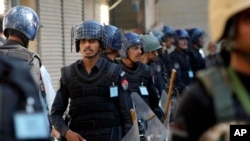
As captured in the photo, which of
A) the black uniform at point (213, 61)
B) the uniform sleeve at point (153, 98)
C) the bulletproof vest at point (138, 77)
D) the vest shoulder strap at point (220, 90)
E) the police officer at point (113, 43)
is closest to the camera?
the vest shoulder strap at point (220, 90)

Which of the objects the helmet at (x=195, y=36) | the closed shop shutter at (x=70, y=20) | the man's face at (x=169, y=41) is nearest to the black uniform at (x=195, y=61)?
the helmet at (x=195, y=36)

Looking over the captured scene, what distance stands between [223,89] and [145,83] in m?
4.96

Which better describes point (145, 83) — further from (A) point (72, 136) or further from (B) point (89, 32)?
(A) point (72, 136)

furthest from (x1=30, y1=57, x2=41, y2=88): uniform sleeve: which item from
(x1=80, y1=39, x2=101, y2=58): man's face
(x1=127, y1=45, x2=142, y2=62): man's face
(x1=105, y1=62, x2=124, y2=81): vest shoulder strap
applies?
(x1=127, y1=45, x2=142, y2=62): man's face

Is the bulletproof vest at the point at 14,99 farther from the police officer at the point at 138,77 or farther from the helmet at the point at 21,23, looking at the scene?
the police officer at the point at 138,77

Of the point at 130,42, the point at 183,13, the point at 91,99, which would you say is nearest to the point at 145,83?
the point at 130,42

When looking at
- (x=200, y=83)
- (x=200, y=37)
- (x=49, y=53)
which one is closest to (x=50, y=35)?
(x=49, y=53)

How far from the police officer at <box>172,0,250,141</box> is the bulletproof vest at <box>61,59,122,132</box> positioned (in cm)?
293

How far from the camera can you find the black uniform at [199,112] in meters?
2.47

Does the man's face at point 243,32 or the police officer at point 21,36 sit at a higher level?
the police officer at point 21,36

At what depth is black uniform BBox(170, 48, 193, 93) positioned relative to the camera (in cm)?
1219

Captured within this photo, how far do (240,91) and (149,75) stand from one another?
5.06m

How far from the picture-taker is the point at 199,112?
2.52 metres

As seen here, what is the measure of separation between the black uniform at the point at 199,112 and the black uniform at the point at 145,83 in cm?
464
